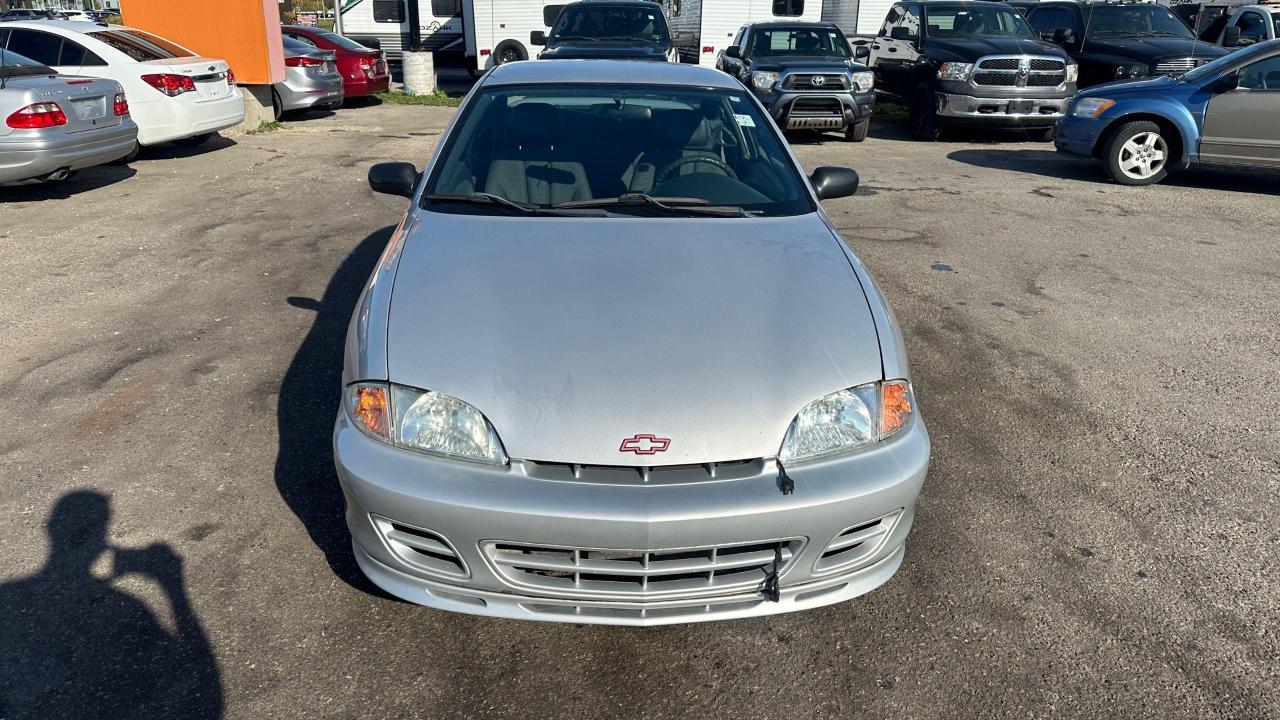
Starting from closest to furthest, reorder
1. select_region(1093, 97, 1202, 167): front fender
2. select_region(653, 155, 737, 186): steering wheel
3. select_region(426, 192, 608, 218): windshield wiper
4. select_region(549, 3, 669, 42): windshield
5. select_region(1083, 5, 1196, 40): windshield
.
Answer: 1. select_region(426, 192, 608, 218): windshield wiper
2. select_region(653, 155, 737, 186): steering wheel
3. select_region(1093, 97, 1202, 167): front fender
4. select_region(549, 3, 669, 42): windshield
5. select_region(1083, 5, 1196, 40): windshield

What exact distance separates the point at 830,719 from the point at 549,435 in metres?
1.12

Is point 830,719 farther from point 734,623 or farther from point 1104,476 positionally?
point 1104,476

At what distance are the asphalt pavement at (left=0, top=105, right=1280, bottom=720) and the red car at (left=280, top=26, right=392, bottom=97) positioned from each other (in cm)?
1038

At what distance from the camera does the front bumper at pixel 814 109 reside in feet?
39.8

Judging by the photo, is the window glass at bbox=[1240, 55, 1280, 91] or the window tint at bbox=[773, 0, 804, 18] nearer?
the window glass at bbox=[1240, 55, 1280, 91]

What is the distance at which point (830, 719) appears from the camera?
2492 mm

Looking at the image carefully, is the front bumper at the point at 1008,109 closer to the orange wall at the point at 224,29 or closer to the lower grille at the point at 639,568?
the orange wall at the point at 224,29

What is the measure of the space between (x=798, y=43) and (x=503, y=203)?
1101 cm

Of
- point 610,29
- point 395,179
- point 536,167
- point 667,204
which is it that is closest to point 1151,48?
point 610,29

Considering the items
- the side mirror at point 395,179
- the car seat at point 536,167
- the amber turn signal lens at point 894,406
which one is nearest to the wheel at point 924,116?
the car seat at point 536,167

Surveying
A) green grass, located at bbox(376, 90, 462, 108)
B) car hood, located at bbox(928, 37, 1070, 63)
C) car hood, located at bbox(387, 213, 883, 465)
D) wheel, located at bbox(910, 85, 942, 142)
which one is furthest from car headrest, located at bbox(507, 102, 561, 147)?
green grass, located at bbox(376, 90, 462, 108)

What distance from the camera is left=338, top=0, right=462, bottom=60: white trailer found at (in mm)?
22484

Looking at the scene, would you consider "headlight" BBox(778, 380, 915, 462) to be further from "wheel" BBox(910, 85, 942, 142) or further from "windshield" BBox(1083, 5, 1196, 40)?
"windshield" BBox(1083, 5, 1196, 40)

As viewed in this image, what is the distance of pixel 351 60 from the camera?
54.2ft
